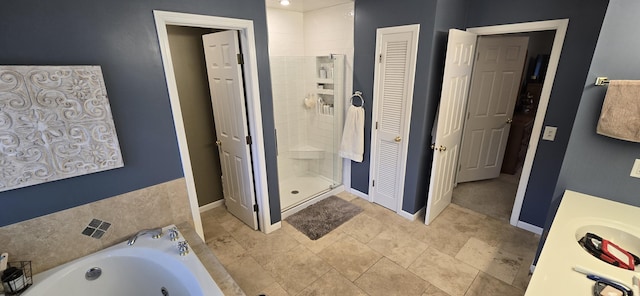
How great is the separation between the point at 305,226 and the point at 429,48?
7.03ft

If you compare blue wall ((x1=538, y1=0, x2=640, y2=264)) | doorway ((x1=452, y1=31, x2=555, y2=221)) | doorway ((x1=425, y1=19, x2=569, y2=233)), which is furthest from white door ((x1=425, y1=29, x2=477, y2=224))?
blue wall ((x1=538, y1=0, x2=640, y2=264))

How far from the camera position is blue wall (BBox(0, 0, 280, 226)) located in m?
1.32

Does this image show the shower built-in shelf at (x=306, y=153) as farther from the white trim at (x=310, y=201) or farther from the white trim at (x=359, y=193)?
the white trim at (x=359, y=193)

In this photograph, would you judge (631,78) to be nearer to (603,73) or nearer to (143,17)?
(603,73)

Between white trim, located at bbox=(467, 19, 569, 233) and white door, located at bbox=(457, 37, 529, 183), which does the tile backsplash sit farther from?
white door, located at bbox=(457, 37, 529, 183)

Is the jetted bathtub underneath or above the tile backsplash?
underneath

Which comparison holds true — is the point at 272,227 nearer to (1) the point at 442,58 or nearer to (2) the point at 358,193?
(2) the point at 358,193

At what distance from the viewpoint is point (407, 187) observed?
9.50 ft

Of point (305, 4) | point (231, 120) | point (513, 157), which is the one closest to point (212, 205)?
point (231, 120)

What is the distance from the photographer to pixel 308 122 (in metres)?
3.95

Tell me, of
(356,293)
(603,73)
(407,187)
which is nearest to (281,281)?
(356,293)

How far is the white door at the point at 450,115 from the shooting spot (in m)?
2.43

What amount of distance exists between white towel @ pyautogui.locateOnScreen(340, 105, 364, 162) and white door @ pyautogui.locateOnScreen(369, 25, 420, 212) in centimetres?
15

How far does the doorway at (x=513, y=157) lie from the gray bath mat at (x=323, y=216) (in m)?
1.41
